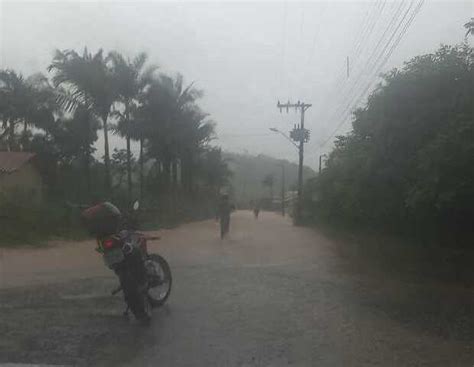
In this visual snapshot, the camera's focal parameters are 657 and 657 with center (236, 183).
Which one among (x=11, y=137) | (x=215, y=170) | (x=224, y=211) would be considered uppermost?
(x=11, y=137)

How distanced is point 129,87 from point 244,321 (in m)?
28.1

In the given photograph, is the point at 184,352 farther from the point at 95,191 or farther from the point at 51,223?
the point at 95,191

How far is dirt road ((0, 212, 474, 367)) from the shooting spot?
234 inches

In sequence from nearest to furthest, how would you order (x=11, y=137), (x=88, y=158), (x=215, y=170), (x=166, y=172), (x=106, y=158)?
(x=106, y=158), (x=88, y=158), (x=11, y=137), (x=166, y=172), (x=215, y=170)

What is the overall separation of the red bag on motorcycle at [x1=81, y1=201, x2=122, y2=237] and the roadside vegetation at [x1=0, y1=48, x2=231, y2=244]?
19.8 meters

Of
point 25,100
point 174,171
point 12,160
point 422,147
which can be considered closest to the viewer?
point 422,147

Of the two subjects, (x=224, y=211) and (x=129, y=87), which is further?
(x=129, y=87)

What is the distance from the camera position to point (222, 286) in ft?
32.0

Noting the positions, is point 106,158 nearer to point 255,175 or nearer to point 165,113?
point 165,113

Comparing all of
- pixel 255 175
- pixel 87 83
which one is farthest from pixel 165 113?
pixel 255 175

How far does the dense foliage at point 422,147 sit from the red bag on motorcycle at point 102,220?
642 centimetres

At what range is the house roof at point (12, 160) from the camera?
31625 mm

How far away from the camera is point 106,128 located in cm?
3284

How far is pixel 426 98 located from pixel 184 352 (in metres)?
8.85
